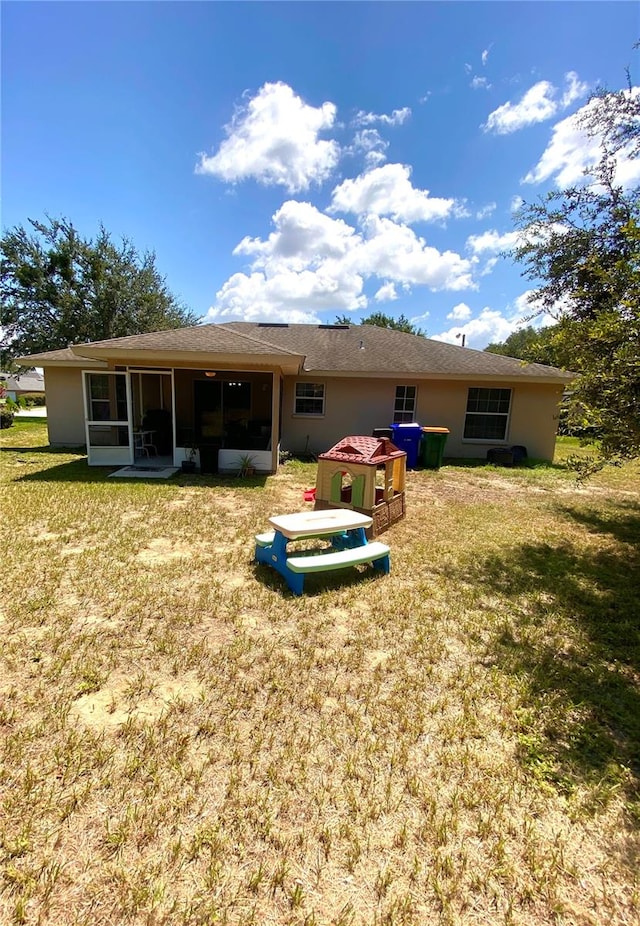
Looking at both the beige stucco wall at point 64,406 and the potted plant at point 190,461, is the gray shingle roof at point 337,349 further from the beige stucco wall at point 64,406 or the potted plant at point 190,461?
the potted plant at point 190,461

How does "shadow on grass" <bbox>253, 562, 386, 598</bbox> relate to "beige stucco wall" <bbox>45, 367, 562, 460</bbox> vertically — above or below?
below

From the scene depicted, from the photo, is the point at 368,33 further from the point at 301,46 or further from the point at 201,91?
the point at 201,91

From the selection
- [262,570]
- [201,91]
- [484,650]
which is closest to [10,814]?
[262,570]

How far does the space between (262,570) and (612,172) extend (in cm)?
1100

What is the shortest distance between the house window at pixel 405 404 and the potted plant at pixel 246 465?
5.34 metres

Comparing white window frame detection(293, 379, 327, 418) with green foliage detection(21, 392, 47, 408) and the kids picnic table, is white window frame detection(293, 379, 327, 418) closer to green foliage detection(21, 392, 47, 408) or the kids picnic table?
the kids picnic table

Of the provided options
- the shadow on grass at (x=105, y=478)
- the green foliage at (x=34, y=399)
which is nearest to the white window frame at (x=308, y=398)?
the shadow on grass at (x=105, y=478)

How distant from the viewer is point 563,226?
8766 millimetres

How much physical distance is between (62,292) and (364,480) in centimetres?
2883

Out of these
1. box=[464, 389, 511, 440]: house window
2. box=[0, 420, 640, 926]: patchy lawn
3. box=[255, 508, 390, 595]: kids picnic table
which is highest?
box=[464, 389, 511, 440]: house window

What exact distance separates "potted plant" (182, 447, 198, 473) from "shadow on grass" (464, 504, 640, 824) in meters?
6.74

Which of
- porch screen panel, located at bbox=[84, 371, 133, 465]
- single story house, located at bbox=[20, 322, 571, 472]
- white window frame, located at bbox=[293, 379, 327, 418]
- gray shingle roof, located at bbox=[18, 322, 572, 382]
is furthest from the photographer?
white window frame, located at bbox=[293, 379, 327, 418]

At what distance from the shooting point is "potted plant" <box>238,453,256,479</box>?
9.20 meters

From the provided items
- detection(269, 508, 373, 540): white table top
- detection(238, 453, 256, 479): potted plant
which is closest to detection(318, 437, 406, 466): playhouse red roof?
detection(269, 508, 373, 540): white table top
